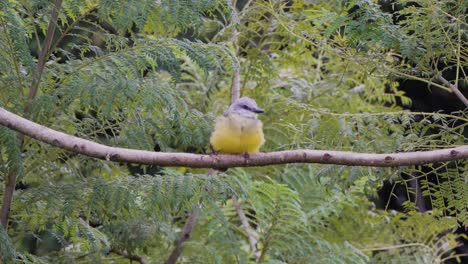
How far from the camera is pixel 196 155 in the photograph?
2.44m

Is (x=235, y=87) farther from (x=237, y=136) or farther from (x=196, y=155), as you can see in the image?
(x=196, y=155)

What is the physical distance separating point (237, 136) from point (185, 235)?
147cm

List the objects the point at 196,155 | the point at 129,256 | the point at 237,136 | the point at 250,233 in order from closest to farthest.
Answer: the point at 196,155 → the point at 237,136 → the point at 129,256 → the point at 250,233

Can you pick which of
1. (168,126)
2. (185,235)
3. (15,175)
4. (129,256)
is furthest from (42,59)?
(185,235)

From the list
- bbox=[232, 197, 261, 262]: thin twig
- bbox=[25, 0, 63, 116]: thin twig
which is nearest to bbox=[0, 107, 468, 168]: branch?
bbox=[25, 0, 63, 116]: thin twig

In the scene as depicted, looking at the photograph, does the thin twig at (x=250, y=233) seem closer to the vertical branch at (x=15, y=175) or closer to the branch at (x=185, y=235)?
the branch at (x=185, y=235)

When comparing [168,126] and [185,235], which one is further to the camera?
[185,235]

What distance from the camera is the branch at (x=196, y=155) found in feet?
7.79

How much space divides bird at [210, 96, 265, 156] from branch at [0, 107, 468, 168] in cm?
18

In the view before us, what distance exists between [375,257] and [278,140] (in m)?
0.92

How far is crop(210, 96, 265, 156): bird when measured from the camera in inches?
106

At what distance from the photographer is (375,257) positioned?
4.26 metres

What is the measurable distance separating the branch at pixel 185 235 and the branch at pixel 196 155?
58.1 inches


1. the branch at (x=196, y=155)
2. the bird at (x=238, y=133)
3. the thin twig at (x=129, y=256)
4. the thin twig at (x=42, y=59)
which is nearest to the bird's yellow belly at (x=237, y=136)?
the bird at (x=238, y=133)
